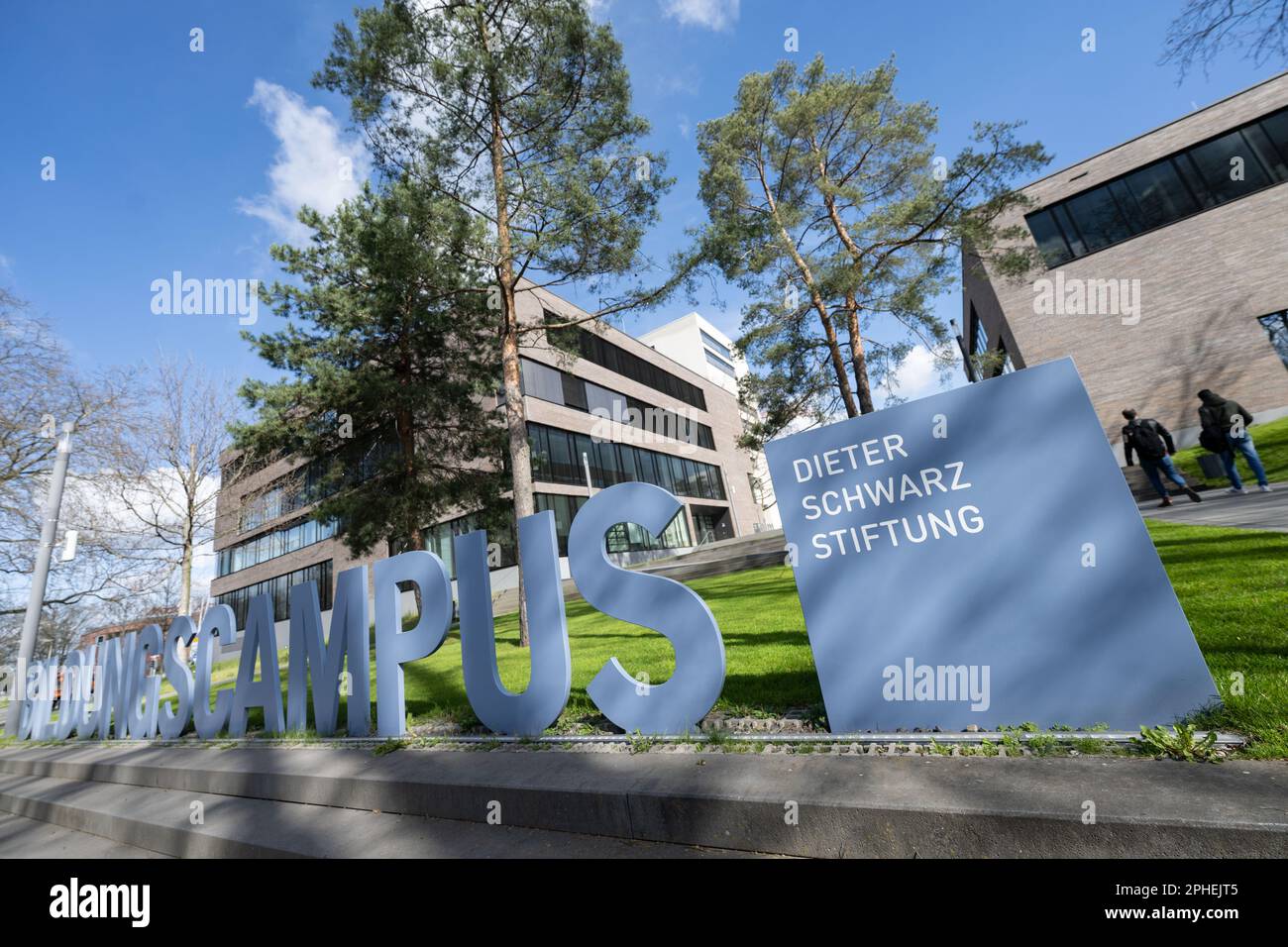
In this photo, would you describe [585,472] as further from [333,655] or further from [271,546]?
[333,655]

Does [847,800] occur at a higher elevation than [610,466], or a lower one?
lower

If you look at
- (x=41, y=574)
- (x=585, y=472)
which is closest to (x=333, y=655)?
(x=41, y=574)

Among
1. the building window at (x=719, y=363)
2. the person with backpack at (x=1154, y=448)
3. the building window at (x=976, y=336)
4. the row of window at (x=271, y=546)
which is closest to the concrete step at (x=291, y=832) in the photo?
the person with backpack at (x=1154, y=448)

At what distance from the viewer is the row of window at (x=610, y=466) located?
27.9 metres

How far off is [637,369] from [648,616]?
36873mm

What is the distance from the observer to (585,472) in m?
30.7

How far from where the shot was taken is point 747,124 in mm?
13586

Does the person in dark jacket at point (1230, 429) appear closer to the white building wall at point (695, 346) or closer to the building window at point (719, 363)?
the white building wall at point (695, 346)

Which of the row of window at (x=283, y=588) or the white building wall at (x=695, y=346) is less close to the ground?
the white building wall at (x=695, y=346)

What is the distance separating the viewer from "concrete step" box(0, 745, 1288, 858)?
5.11ft

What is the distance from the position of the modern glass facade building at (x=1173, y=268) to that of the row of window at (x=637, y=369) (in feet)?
70.4
